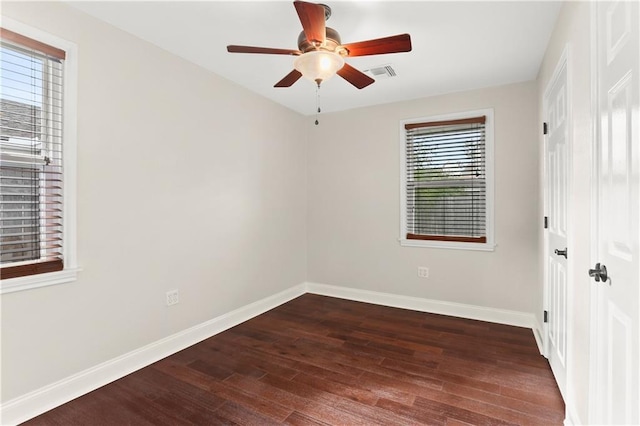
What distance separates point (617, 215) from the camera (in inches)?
48.9

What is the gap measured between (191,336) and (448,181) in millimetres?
3213

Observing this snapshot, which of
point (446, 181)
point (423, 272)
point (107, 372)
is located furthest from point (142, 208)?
point (446, 181)

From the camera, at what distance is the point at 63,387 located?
6.88 ft

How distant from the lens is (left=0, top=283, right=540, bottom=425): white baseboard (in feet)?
6.44

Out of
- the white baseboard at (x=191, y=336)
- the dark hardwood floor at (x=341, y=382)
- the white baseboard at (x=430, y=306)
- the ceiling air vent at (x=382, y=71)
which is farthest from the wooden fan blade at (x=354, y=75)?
the white baseboard at (x=430, y=306)

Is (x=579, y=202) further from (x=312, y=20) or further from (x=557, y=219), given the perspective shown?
(x=312, y=20)

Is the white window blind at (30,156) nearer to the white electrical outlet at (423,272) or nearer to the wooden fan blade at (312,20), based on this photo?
the wooden fan blade at (312,20)

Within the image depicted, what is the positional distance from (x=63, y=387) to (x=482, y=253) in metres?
3.86

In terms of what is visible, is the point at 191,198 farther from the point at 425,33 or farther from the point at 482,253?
the point at 482,253

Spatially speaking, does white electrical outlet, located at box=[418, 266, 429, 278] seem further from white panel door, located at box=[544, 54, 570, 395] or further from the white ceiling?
the white ceiling

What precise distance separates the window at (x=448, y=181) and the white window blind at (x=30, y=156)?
3371mm

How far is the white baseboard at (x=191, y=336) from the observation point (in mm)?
1964

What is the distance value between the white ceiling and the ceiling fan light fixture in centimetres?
40

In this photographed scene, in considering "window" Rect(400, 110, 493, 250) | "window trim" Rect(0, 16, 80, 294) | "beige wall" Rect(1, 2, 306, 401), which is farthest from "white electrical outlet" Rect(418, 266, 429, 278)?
"window trim" Rect(0, 16, 80, 294)
